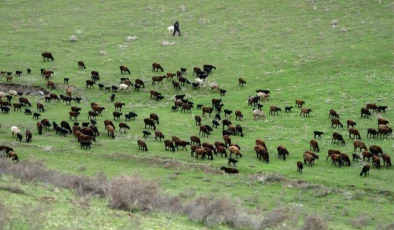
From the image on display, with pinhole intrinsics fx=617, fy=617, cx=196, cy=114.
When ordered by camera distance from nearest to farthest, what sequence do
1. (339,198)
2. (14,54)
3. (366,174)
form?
(339,198) < (366,174) < (14,54)

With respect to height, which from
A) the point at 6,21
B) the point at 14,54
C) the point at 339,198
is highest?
the point at 6,21

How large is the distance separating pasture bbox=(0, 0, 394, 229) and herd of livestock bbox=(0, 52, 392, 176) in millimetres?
489

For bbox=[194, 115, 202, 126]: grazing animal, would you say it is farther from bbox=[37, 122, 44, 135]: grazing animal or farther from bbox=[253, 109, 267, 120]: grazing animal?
bbox=[37, 122, 44, 135]: grazing animal

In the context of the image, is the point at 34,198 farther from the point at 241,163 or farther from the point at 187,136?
the point at 187,136

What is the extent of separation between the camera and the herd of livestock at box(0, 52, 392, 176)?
36281mm

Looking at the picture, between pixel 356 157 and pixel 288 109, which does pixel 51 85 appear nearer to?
pixel 288 109

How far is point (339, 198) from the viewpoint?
3059 centimetres

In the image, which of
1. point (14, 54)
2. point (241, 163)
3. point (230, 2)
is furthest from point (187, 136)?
point (230, 2)

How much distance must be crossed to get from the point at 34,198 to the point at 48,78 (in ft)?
118

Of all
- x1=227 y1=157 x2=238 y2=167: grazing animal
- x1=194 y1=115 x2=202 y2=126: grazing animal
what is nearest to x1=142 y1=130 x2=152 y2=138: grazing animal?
x1=194 y1=115 x2=202 y2=126: grazing animal

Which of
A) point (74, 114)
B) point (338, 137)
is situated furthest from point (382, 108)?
point (74, 114)

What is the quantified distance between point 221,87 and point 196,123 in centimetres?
1061

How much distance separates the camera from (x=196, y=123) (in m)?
44.1

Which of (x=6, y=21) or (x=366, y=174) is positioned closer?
(x=366, y=174)
